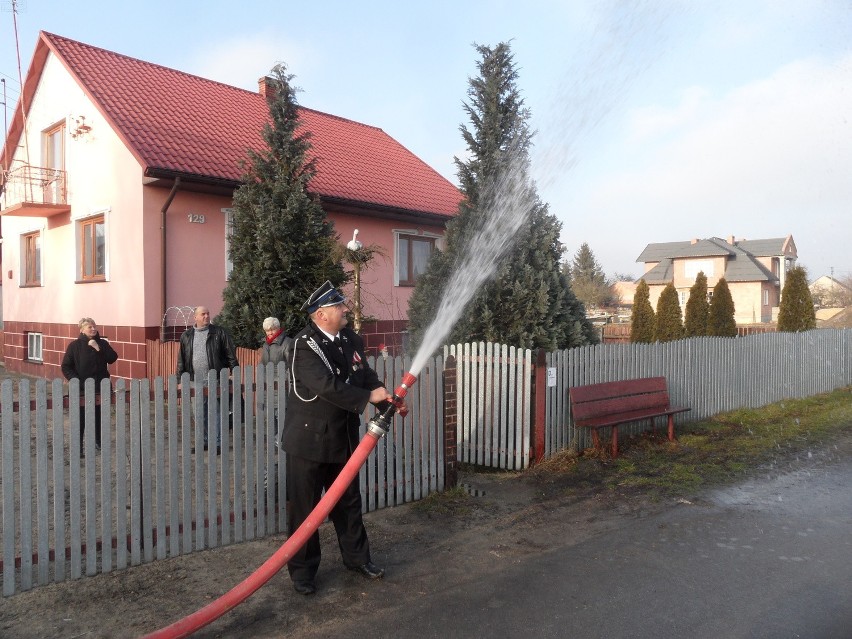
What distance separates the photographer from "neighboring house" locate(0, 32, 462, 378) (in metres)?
13.2

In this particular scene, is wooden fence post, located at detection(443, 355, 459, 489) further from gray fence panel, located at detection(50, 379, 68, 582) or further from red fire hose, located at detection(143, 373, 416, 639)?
gray fence panel, located at detection(50, 379, 68, 582)

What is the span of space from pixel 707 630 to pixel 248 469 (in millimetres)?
3480

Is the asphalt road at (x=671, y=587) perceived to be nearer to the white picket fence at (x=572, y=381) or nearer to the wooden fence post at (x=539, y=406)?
the wooden fence post at (x=539, y=406)

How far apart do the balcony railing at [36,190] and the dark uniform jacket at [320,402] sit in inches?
525

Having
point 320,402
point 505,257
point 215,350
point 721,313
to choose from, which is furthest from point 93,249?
point 721,313

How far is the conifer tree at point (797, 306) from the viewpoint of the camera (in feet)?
68.1

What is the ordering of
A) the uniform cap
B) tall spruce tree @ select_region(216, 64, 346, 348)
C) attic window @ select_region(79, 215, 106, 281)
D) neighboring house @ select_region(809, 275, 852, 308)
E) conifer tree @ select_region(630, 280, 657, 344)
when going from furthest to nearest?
neighboring house @ select_region(809, 275, 852, 308), conifer tree @ select_region(630, 280, 657, 344), attic window @ select_region(79, 215, 106, 281), tall spruce tree @ select_region(216, 64, 346, 348), the uniform cap

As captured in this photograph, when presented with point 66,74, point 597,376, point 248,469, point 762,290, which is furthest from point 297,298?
point 762,290

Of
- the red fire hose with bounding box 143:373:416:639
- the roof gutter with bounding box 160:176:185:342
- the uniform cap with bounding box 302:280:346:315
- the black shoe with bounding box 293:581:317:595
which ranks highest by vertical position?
the roof gutter with bounding box 160:176:185:342

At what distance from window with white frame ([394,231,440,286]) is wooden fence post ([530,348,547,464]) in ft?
32.0

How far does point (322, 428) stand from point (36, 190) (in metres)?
15.2

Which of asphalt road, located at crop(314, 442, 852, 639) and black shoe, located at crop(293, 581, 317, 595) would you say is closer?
asphalt road, located at crop(314, 442, 852, 639)

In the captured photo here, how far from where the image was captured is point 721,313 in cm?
2208

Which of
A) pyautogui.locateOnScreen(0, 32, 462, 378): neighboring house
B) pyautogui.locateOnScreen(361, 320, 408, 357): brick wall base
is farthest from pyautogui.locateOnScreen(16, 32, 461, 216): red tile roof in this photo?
pyautogui.locateOnScreen(361, 320, 408, 357): brick wall base
